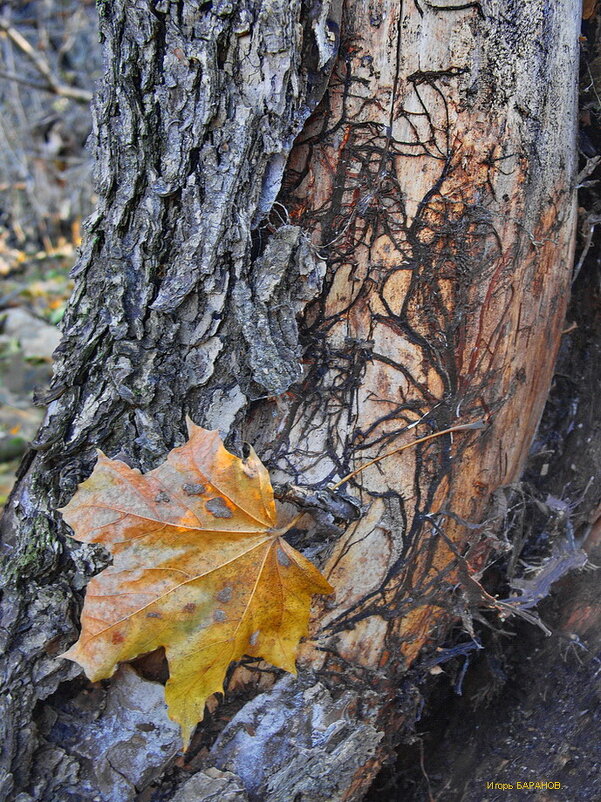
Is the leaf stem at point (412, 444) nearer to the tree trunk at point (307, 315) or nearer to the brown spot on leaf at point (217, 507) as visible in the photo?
the tree trunk at point (307, 315)

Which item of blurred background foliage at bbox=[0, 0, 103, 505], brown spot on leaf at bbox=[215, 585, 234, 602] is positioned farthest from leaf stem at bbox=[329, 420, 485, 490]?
blurred background foliage at bbox=[0, 0, 103, 505]

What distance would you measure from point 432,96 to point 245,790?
1.64 meters

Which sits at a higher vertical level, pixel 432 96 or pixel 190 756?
pixel 432 96

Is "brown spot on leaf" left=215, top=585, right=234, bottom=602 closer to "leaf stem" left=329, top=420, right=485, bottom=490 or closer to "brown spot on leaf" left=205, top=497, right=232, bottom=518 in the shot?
"brown spot on leaf" left=205, top=497, right=232, bottom=518

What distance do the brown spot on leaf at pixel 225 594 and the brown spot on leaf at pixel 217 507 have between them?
0.54ft

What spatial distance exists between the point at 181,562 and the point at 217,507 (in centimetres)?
14

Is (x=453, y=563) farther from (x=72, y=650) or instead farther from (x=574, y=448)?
(x=72, y=650)

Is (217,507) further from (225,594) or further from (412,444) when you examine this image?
(412,444)

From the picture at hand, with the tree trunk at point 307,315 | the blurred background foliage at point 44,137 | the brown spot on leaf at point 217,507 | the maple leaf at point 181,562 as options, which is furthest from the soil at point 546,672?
the blurred background foliage at point 44,137

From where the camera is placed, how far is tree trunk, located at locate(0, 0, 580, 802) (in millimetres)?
1349

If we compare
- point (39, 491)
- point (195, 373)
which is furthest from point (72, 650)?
point (195, 373)

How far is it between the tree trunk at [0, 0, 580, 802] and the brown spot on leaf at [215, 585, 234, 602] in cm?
23

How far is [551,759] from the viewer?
1631 mm

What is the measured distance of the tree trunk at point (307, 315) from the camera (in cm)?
135
